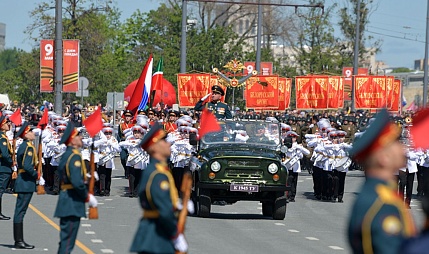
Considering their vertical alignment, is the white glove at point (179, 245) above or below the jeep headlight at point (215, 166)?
above

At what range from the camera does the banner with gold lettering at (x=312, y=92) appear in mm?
44469

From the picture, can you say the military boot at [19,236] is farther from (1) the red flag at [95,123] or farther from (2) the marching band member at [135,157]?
(2) the marching band member at [135,157]

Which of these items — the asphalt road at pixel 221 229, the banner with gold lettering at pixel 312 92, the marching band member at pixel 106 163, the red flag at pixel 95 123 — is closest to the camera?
the red flag at pixel 95 123

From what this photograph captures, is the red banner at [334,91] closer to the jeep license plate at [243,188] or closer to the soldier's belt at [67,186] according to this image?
the jeep license plate at [243,188]

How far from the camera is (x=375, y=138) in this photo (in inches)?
263

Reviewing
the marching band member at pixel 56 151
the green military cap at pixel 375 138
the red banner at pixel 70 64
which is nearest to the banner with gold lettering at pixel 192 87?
the red banner at pixel 70 64

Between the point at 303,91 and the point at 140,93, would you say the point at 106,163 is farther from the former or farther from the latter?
the point at 303,91

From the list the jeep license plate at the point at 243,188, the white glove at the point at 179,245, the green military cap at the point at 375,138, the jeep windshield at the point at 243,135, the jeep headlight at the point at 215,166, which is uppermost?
the green military cap at the point at 375,138

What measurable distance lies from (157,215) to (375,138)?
311 cm

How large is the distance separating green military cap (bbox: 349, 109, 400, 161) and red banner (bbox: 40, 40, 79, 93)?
26.3m

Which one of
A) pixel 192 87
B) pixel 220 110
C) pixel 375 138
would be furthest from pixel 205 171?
pixel 192 87

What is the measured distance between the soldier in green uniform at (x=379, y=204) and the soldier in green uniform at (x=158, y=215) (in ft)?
9.44

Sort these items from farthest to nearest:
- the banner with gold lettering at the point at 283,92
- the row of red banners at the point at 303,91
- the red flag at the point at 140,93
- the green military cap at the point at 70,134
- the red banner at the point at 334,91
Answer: the banner with gold lettering at the point at 283,92
the red banner at the point at 334,91
the row of red banners at the point at 303,91
the red flag at the point at 140,93
the green military cap at the point at 70,134

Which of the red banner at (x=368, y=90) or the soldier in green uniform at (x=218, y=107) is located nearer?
the soldier in green uniform at (x=218, y=107)
